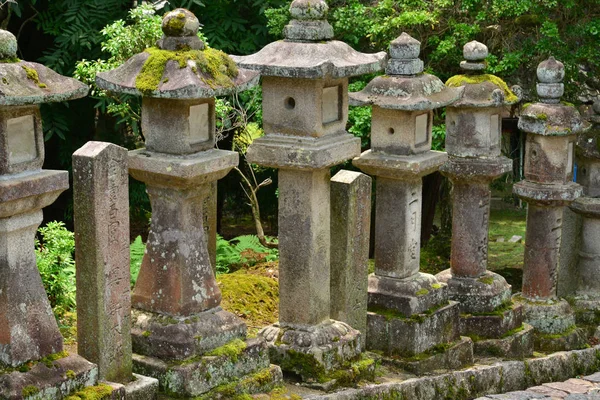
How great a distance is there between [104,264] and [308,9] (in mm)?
2637

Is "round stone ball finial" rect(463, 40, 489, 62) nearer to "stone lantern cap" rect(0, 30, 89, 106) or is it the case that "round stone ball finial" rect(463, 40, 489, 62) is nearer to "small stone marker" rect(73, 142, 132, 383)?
"small stone marker" rect(73, 142, 132, 383)

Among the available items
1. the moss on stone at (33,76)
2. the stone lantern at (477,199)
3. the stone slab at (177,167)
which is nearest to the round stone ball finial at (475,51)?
the stone lantern at (477,199)

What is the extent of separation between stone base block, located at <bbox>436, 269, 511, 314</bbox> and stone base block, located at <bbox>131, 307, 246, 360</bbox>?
3394 millimetres

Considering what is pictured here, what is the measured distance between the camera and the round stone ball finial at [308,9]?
8.38 metres

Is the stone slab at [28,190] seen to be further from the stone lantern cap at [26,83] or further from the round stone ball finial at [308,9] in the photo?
the round stone ball finial at [308,9]

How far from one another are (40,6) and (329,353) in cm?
806

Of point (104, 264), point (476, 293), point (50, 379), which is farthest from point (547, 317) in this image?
point (50, 379)

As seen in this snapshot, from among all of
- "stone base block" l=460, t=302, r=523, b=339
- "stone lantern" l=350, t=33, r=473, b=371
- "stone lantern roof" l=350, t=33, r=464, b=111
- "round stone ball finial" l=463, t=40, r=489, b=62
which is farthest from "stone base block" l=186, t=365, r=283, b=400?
"round stone ball finial" l=463, t=40, r=489, b=62

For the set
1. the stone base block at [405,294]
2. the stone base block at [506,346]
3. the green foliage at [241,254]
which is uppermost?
the stone base block at [405,294]

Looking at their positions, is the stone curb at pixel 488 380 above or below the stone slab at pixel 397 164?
below

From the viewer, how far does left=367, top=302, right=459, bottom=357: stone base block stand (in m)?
9.45

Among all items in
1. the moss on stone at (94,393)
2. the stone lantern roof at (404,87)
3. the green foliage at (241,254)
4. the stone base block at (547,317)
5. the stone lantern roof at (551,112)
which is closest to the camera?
the moss on stone at (94,393)

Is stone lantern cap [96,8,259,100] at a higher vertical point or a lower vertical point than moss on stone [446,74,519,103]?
higher

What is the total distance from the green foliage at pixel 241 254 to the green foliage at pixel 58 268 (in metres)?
2.76
